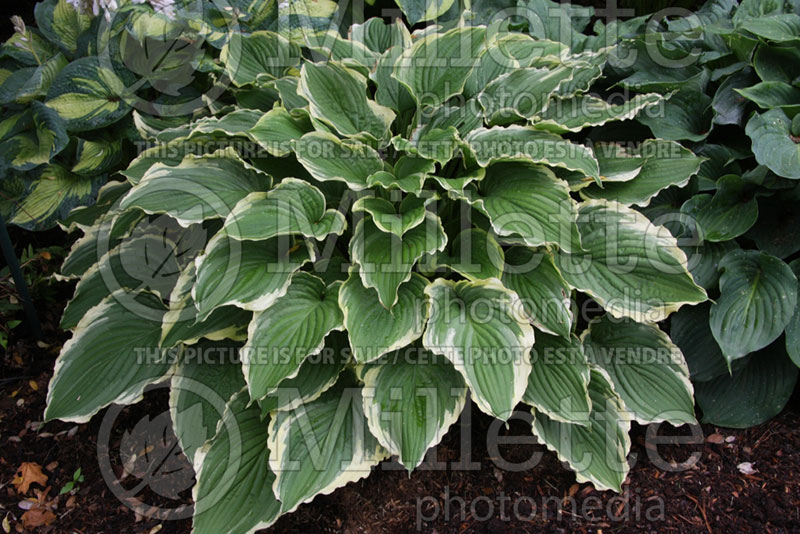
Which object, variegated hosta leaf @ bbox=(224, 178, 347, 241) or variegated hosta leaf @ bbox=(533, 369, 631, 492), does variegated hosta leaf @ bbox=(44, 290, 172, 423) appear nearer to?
variegated hosta leaf @ bbox=(224, 178, 347, 241)

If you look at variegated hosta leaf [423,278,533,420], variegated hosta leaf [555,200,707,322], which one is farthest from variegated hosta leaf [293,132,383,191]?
variegated hosta leaf [555,200,707,322]

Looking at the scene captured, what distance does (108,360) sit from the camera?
6.56ft

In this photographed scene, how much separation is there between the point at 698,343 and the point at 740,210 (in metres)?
0.50

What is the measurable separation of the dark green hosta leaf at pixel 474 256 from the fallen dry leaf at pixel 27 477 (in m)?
1.54

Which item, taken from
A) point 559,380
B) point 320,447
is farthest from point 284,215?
point 559,380

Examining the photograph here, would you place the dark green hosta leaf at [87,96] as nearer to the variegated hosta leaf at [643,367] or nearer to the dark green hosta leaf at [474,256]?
the dark green hosta leaf at [474,256]

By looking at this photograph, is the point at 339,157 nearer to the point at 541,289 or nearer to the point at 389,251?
the point at 389,251

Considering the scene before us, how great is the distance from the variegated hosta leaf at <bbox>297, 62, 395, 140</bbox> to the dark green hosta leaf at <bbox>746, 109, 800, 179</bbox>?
4.08ft

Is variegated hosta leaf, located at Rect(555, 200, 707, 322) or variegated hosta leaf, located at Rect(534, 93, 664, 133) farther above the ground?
variegated hosta leaf, located at Rect(534, 93, 664, 133)

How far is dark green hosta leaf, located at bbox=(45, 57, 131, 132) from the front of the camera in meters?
2.59

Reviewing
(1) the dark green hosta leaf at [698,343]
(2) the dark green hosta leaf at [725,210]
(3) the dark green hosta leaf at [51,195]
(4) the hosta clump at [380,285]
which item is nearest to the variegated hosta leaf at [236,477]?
(4) the hosta clump at [380,285]

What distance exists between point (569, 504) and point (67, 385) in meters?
1.63

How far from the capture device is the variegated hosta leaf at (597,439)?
6.19ft

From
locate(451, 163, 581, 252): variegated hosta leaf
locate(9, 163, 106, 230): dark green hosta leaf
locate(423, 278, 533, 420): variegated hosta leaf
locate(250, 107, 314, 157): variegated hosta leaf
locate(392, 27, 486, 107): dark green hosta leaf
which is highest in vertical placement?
locate(392, 27, 486, 107): dark green hosta leaf
